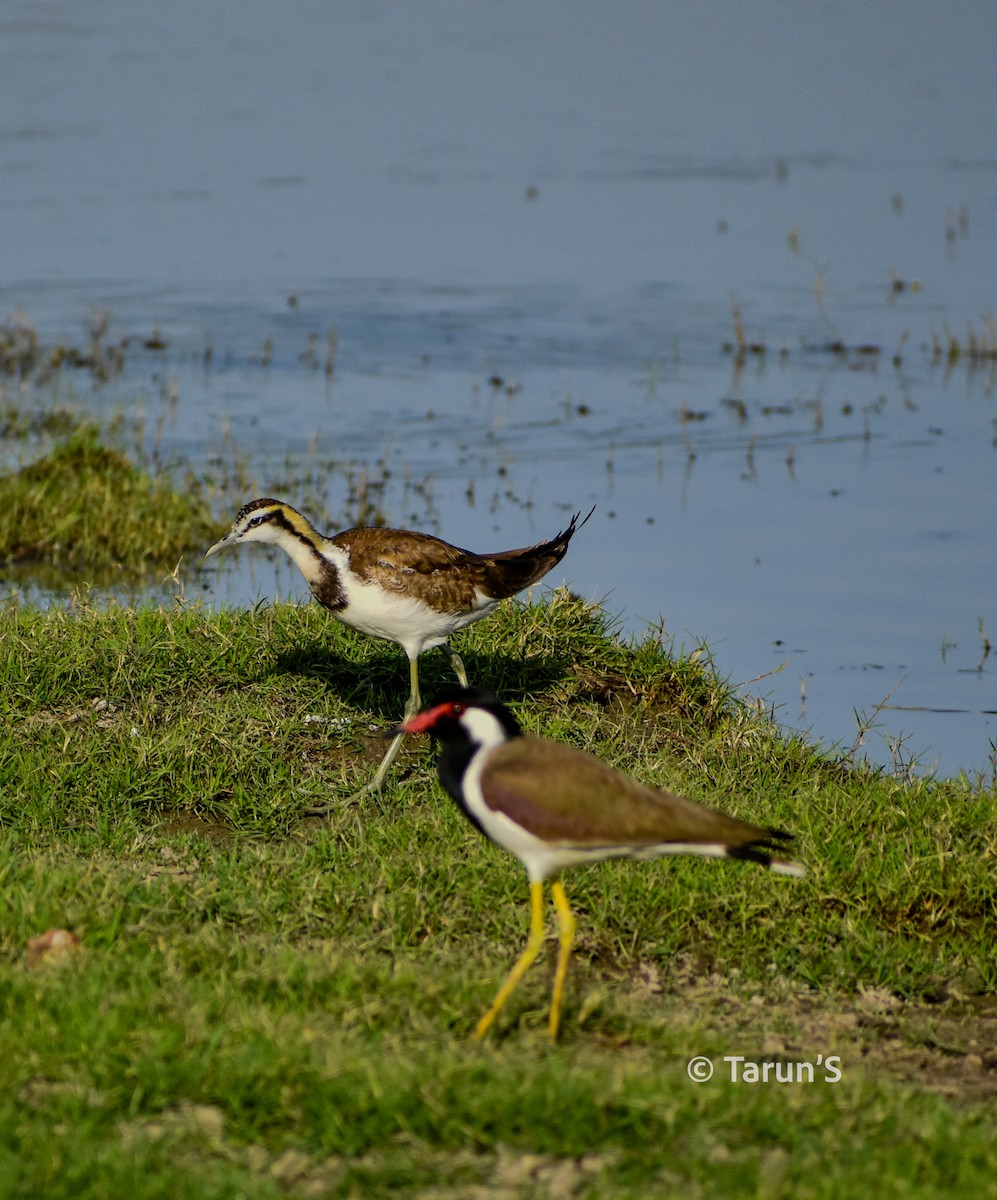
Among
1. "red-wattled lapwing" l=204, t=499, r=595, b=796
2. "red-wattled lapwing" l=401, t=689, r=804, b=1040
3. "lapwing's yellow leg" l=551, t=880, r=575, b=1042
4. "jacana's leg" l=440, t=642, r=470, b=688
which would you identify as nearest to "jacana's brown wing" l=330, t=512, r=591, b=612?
"red-wattled lapwing" l=204, t=499, r=595, b=796

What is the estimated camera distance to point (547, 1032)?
512 centimetres

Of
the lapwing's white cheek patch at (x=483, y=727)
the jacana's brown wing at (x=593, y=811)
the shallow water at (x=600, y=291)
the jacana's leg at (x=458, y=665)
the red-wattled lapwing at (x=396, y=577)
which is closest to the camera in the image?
the jacana's brown wing at (x=593, y=811)

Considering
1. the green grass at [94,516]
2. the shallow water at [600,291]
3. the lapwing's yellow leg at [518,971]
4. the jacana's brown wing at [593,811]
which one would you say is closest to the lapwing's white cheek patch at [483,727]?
the jacana's brown wing at [593,811]

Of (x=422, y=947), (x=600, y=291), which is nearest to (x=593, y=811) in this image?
(x=422, y=947)

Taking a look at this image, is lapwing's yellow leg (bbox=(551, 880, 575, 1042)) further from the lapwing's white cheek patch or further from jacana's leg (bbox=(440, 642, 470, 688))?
jacana's leg (bbox=(440, 642, 470, 688))

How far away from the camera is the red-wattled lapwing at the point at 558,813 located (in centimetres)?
496

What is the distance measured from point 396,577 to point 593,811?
2166 millimetres

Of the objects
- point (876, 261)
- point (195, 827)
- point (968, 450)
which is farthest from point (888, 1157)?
point (876, 261)

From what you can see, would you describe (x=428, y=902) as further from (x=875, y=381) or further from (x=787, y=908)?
(x=875, y=381)

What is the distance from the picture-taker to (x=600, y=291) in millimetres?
18188

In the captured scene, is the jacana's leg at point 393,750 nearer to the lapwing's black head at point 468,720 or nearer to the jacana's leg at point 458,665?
the jacana's leg at point 458,665

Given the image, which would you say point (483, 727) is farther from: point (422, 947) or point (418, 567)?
point (418, 567)

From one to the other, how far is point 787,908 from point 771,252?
14.0 m

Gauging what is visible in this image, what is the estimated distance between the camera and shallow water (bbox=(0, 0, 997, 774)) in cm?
1084
